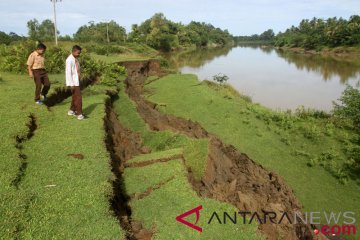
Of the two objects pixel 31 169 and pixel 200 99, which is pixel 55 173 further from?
pixel 200 99

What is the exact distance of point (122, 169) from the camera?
7.82 meters

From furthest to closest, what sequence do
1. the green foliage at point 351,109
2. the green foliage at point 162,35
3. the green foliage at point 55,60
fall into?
1. the green foliage at point 162,35
2. the green foliage at point 351,109
3. the green foliage at point 55,60

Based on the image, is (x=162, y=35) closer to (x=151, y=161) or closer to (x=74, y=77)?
(x=74, y=77)

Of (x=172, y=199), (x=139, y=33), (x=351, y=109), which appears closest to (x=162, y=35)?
(x=139, y=33)

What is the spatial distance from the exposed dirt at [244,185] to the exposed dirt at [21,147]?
3.39m

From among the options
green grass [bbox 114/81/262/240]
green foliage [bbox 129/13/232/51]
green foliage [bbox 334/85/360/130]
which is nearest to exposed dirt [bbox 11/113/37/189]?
green grass [bbox 114/81/262/240]

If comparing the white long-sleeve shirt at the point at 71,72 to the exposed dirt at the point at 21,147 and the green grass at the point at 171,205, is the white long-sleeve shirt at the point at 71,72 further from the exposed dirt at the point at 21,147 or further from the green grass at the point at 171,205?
the green grass at the point at 171,205

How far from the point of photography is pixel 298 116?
17344mm

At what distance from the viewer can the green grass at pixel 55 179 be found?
4445 millimetres

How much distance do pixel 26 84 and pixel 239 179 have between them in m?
8.60

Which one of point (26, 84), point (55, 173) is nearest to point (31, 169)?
point (55, 173)

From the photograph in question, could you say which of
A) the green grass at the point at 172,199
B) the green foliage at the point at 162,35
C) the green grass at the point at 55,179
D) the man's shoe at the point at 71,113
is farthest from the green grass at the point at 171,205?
the green foliage at the point at 162,35

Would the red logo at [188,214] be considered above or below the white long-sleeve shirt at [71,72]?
below

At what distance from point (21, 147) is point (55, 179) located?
168 cm
